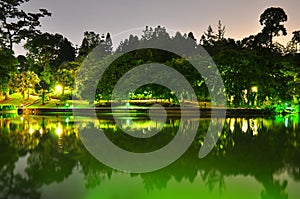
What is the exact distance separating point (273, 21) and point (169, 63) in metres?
13.2

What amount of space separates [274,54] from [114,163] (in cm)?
2323

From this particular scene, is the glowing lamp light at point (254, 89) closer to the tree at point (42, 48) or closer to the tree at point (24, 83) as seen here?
the tree at point (24, 83)

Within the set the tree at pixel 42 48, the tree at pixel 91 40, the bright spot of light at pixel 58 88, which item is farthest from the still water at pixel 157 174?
the tree at pixel 42 48

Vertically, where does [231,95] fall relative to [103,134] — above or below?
above

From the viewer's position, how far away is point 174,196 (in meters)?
5.09

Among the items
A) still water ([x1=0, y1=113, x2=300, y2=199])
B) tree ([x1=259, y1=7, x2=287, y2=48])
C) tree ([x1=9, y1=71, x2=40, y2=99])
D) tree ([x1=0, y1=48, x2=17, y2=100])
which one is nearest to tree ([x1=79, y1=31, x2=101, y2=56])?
tree ([x1=9, y1=71, x2=40, y2=99])

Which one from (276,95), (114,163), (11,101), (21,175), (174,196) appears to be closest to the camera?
(174,196)

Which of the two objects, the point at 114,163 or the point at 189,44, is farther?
the point at 189,44

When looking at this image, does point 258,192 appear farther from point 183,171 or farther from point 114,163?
point 114,163

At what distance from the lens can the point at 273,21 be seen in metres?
35.0

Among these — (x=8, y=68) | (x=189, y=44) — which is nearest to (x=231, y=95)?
(x=189, y=44)

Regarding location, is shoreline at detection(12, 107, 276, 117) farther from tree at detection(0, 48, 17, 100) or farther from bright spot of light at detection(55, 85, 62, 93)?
bright spot of light at detection(55, 85, 62, 93)

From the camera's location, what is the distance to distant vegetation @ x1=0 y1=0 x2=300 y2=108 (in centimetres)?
2525

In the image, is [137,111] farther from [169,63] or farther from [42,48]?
[42,48]
